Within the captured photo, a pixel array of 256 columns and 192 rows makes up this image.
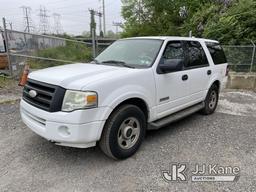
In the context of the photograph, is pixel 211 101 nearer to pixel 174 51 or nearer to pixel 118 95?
pixel 174 51

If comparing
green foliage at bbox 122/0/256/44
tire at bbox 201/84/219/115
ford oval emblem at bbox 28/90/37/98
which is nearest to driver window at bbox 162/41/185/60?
tire at bbox 201/84/219/115

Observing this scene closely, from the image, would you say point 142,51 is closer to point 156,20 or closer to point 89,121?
point 89,121

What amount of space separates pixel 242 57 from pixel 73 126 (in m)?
8.21

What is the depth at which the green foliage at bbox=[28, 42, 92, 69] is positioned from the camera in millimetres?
8555

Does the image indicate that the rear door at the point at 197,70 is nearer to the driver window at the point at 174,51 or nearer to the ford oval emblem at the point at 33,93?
the driver window at the point at 174,51

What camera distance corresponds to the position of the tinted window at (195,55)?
4.41 m

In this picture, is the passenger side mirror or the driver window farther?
the driver window

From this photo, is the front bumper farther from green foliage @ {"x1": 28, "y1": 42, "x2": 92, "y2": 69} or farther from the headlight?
green foliage @ {"x1": 28, "y1": 42, "x2": 92, "y2": 69}

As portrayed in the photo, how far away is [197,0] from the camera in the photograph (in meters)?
20.4

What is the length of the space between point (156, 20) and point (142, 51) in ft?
84.2

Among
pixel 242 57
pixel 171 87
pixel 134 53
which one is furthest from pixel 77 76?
pixel 242 57

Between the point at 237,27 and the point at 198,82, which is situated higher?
the point at 237,27

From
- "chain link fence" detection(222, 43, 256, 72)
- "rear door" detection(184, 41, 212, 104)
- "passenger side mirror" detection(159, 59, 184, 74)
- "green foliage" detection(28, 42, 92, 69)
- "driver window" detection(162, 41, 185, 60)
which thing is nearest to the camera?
"passenger side mirror" detection(159, 59, 184, 74)

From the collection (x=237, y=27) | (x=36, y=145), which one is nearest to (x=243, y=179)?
(x=36, y=145)
